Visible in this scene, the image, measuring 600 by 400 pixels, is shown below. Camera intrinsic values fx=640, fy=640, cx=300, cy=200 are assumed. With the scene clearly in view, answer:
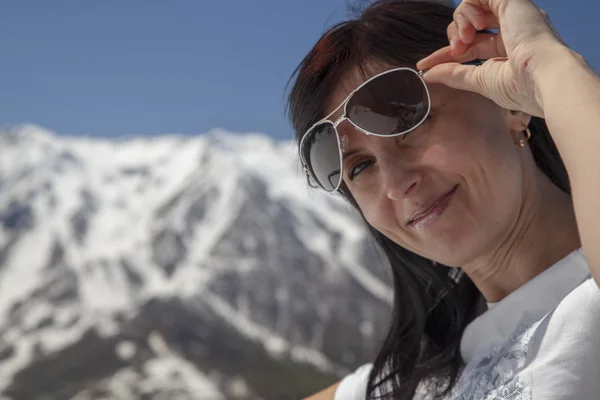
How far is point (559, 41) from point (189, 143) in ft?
432

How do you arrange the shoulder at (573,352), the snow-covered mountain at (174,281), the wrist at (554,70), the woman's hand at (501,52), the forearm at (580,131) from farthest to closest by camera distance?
the snow-covered mountain at (174,281) → the shoulder at (573,352) → the woman's hand at (501,52) → the wrist at (554,70) → the forearm at (580,131)

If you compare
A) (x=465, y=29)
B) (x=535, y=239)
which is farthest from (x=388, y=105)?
(x=535, y=239)

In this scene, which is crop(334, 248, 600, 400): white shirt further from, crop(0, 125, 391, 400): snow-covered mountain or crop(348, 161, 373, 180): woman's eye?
crop(0, 125, 391, 400): snow-covered mountain

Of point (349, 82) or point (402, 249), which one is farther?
point (402, 249)

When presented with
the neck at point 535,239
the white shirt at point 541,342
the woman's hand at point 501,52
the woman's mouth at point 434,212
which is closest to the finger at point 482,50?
the woman's hand at point 501,52

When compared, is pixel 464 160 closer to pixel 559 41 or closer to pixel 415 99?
pixel 415 99

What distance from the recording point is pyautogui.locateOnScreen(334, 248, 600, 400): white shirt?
140 centimetres

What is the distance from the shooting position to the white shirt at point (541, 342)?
55.1 inches

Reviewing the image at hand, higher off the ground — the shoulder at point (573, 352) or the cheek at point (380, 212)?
the cheek at point (380, 212)

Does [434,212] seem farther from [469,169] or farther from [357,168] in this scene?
[357,168]

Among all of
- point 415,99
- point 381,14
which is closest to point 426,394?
point 415,99

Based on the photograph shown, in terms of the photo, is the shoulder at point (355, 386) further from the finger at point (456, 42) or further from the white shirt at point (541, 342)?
the finger at point (456, 42)

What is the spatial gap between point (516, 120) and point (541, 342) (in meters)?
0.66

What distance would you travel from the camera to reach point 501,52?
160 cm
